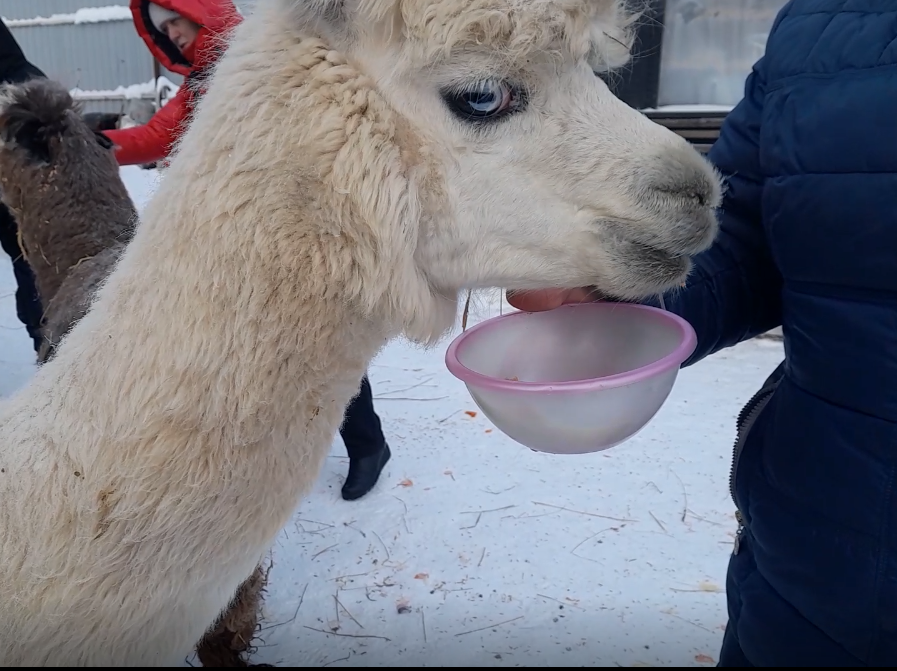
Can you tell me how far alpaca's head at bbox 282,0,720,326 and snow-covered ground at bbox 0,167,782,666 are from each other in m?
0.59

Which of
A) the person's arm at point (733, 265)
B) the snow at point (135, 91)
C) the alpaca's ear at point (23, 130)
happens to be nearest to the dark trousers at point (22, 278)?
the alpaca's ear at point (23, 130)

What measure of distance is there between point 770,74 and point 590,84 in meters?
0.35

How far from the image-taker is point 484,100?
3.32 feet

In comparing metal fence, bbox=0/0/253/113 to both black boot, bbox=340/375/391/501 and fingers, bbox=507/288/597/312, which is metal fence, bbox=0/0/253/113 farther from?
fingers, bbox=507/288/597/312

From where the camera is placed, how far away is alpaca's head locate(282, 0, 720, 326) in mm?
981

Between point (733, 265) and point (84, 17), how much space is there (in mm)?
11037

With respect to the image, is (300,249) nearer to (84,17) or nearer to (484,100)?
(484,100)

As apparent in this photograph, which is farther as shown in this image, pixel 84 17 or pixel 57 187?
pixel 84 17

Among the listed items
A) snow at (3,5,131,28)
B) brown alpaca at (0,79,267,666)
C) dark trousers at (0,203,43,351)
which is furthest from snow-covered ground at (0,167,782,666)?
snow at (3,5,131,28)

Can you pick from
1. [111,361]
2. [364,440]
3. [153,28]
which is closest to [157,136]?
[153,28]

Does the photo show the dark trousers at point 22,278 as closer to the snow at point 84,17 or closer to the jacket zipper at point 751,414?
the jacket zipper at point 751,414

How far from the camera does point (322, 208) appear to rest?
1.02 m

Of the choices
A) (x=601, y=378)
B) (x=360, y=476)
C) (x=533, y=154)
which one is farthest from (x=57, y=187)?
(x=601, y=378)

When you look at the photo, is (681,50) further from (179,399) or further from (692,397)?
(179,399)
